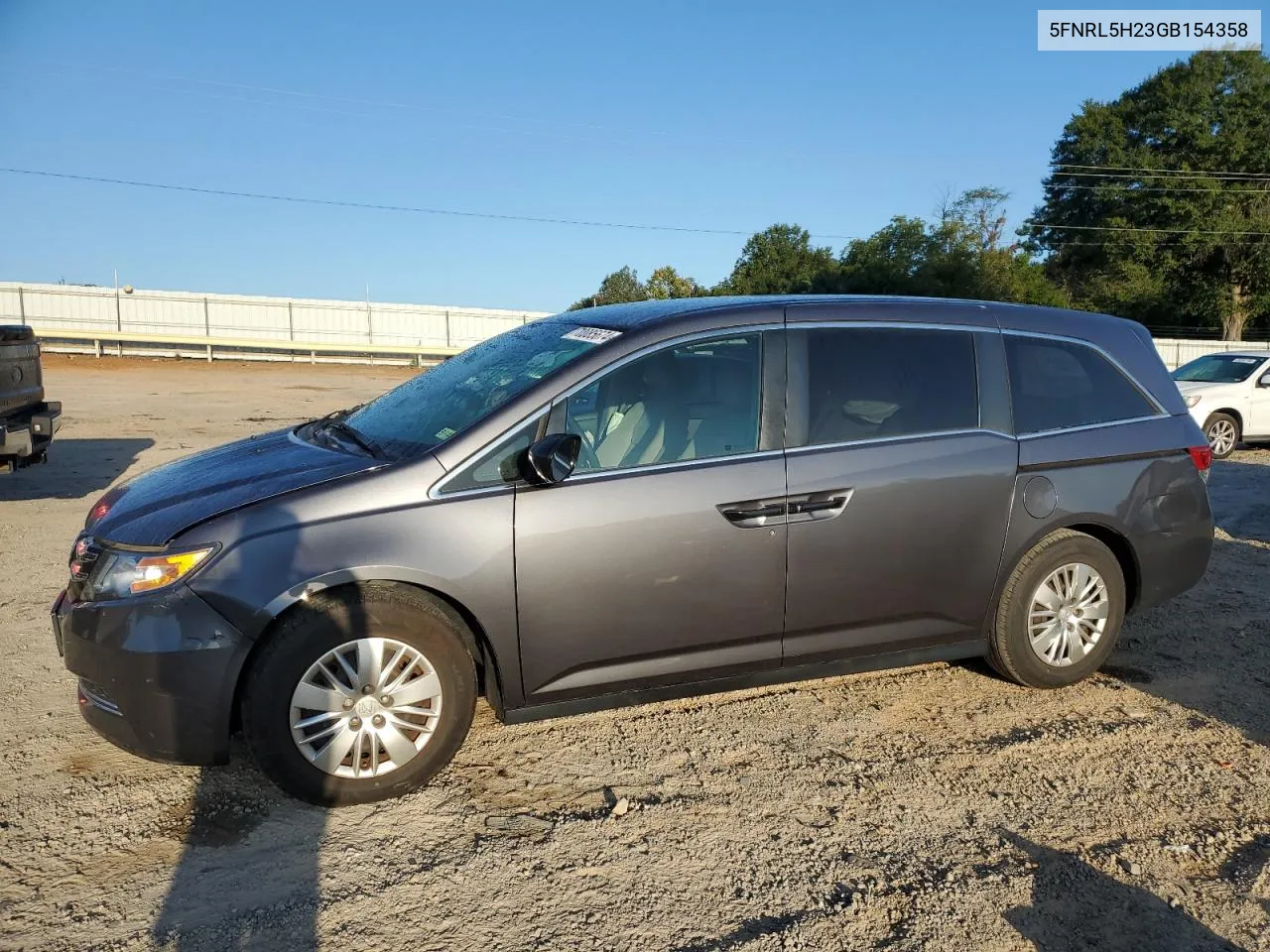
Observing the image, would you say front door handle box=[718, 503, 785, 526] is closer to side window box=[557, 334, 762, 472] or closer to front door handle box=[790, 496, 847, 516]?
front door handle box=[790, 496, 847, 516]

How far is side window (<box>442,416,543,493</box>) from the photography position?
359cm

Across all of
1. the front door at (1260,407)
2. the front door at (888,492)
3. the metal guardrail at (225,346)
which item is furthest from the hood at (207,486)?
the metal guardrail at (225,346)

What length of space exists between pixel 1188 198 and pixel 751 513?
50447 millimetres

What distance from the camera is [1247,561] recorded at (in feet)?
23.9

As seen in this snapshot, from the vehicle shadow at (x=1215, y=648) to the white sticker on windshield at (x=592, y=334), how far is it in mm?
3086

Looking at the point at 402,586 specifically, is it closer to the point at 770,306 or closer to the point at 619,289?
the point at 770,306

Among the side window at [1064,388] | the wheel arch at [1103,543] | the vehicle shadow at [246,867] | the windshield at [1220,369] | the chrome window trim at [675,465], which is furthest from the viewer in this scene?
the windshield at [1220,369]

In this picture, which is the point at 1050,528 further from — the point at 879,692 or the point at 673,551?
the point at 673,551

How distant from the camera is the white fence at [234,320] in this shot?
36.8m

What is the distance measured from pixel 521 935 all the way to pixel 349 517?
1489 mm

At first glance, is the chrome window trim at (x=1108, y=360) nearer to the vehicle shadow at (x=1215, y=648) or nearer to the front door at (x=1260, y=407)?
the vehicle shadow at (x=1215, y=648)

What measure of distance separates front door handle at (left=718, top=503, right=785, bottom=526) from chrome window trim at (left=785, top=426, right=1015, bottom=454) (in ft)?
0.83

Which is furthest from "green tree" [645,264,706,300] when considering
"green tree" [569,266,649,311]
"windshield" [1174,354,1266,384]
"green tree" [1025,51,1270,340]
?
"windshield" [1174,354,1266,384]

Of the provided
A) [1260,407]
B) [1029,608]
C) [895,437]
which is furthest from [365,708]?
[1260,407]
